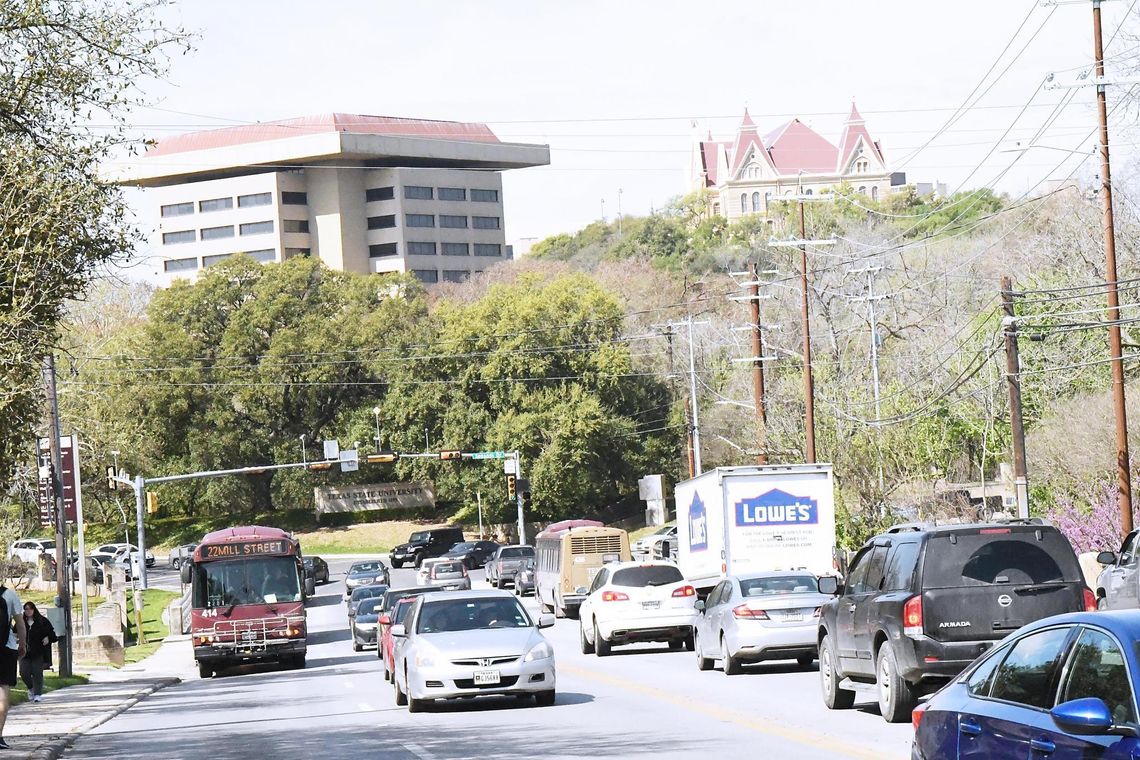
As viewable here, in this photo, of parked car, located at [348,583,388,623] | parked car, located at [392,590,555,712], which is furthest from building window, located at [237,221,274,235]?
parked car, located at [392,590,555,712]

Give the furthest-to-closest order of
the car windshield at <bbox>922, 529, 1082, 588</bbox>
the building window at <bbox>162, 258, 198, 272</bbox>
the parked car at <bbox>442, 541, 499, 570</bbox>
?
1. the building window at <bbox>162, 258, 198, 272</bbox>
2. the parked car at <bbox>442, 541, 499, 570</bbox>
3. the car windshield at <bbox>922, 529, 1082, 588</bbox>

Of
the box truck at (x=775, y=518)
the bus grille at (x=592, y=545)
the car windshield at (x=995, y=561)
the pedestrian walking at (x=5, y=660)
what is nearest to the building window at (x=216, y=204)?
the bus grille at (x=592, y=545)

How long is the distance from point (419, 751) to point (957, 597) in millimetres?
5339

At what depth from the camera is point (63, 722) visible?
22359 millimetres

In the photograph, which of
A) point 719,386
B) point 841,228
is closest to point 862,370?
point 719,386

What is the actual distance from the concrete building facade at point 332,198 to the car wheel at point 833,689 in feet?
386

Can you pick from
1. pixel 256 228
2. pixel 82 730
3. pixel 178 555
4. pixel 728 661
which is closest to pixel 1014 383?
pixel 728 661

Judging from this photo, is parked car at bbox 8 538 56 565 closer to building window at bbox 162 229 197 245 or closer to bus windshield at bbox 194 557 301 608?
bus windshield at bbox 194 557 301 608

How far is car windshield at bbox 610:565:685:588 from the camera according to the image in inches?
1179

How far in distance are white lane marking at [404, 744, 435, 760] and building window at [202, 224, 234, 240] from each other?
128136 millimetres

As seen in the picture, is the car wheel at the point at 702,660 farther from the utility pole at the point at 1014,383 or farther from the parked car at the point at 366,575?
the parked car at the point at 366,575

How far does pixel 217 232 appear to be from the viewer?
141m

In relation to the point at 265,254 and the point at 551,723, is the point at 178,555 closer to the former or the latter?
the point at 265,254

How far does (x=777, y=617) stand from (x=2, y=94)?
12085mm
